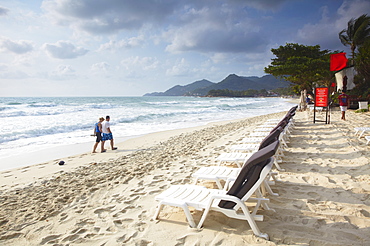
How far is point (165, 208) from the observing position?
131 inches

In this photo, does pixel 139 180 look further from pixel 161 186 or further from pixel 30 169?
pixel 30 169

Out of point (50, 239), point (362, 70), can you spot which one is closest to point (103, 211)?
point (50, 239)

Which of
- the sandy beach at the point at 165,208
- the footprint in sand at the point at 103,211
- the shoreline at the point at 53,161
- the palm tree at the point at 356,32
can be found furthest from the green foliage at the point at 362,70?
the footprint in sand at the point at 103,211

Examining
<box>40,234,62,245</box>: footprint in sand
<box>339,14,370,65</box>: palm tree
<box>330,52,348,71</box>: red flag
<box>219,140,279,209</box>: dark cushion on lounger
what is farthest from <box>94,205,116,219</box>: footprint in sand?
<box>339,14,370,65</box>: palm tree

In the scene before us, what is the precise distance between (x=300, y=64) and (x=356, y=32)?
44.1 ft

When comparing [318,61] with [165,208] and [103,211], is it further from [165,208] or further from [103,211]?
[103,211]

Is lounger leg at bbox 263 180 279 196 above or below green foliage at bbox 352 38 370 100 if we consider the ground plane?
below

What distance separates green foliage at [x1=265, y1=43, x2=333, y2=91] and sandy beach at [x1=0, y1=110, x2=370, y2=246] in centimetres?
1244

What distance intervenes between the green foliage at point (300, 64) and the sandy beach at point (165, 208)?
12436 mm

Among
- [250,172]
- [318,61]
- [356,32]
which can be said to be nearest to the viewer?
[250,172]

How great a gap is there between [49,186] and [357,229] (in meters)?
4.97

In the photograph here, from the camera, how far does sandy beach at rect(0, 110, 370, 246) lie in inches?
102

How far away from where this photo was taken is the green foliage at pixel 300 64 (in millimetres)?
17328

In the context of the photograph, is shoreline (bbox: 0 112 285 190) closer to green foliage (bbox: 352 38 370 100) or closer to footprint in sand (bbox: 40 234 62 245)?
footprint in sand (bbox: 40 234 62 245)
